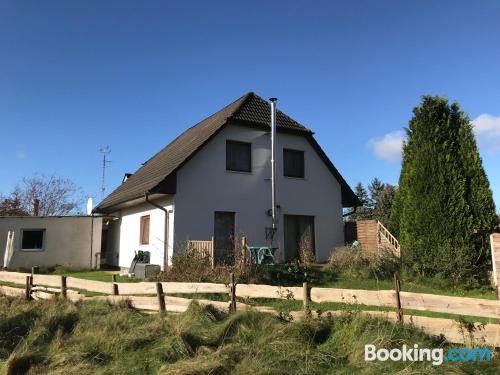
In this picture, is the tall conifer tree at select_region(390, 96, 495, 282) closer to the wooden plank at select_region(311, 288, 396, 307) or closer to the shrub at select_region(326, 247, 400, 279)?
the shrub at select_region(326, 247, 400, 279)

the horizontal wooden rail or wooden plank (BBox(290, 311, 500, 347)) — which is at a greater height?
the horizontal wooden rail

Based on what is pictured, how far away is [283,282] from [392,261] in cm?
395

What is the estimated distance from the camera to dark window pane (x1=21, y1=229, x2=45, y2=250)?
19.8m

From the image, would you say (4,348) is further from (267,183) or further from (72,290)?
(267,183)

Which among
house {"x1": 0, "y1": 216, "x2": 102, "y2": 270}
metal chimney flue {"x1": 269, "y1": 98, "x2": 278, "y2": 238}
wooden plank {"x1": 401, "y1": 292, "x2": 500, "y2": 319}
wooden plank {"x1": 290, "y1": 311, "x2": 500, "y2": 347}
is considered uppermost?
metal chimney flue {"x1": 269, "y1": 98, "x2": 278, "y2": 238}

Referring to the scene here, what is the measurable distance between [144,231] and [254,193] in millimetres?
4709

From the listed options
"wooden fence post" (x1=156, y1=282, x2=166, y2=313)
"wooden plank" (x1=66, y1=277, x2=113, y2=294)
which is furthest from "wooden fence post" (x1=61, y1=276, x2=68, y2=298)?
"wooden fence post" (x1=156, y1=282, x2=166, y2=313)

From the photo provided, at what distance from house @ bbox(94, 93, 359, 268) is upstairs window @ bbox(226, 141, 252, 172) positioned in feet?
0.13

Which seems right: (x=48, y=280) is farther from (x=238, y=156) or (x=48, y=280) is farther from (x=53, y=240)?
(x=53, y=240)

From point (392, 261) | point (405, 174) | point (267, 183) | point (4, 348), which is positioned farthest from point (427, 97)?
point (4, 348)

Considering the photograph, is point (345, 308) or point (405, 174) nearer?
point (345, 308)

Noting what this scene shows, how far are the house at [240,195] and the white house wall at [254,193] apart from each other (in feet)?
0.12

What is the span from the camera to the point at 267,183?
16766 mm

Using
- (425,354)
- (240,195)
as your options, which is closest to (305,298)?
(425,354)
